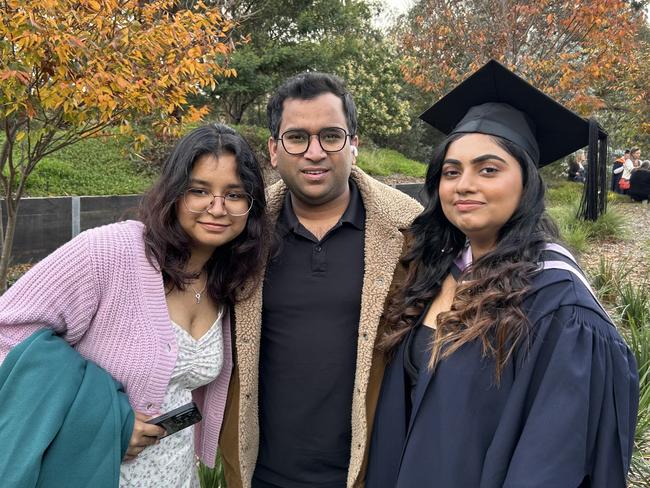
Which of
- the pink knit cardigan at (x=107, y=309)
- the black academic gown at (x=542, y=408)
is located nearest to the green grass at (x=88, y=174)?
the pink knit cardigan at (x=107, y=309)

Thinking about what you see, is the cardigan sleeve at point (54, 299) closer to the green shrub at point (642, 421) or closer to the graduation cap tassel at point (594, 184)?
the green shrub at point (642, 421)

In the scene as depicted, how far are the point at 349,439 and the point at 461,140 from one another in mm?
1354

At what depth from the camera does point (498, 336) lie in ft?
5.61

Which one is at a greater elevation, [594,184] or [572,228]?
[594,184]

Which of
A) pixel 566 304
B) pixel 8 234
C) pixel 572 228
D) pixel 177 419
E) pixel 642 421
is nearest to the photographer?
pixel 566 304

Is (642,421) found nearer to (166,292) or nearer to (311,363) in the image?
(311,363)

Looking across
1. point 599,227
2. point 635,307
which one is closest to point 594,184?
point 599,227

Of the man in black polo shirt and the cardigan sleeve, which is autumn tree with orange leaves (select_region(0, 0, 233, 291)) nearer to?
the man in black polo shirt

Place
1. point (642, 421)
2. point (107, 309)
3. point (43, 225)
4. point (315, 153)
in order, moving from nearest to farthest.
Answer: point (107, 309) → point (315, 153) → point (642, 421) → point (43, 225)

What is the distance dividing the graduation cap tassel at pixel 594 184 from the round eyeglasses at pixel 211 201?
376 inches

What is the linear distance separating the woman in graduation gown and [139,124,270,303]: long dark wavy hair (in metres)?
0.67

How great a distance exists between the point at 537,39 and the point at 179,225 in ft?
30.7

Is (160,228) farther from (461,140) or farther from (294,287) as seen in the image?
(461,140)

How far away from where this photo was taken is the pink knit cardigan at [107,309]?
1.74 metres
